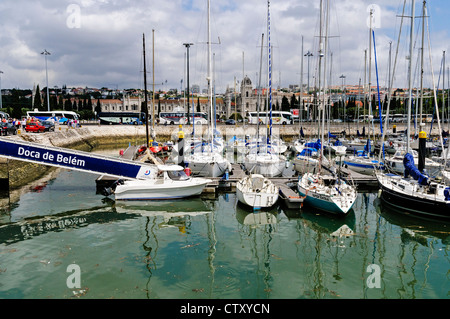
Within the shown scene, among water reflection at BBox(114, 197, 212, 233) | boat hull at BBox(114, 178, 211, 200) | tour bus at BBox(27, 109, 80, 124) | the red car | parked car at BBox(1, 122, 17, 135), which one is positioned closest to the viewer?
water reflection at BBox(114, 197, 212, 233)

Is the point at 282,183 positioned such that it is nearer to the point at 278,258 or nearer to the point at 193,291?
the point at 278,258

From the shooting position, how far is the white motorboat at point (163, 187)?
19.3 metres

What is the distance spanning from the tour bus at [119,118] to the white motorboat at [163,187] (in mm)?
50566

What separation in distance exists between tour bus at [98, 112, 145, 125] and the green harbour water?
2054 inches

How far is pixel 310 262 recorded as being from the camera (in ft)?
38.9

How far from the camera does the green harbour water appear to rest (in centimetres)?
999

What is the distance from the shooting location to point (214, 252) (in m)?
12.6

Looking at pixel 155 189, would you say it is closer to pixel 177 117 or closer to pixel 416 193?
pixel 416 193

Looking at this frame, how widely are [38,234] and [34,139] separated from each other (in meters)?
24.7

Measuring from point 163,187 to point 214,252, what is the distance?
7612 mm

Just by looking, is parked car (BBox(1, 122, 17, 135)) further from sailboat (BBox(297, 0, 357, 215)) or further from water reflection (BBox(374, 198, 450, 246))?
water reflection (BBox(374, 198, 450, 246))

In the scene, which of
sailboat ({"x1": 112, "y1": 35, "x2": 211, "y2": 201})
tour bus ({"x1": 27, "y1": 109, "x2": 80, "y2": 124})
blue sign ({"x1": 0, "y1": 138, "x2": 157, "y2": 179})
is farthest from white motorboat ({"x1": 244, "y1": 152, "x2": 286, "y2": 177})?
tour bus ({"x1": 27, "y1": 109, "x2": 80, "y2": 124})

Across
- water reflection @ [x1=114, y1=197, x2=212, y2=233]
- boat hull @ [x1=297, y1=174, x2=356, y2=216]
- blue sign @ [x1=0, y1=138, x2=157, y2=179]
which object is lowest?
water reflection @ [x1=114, y1=197, x2=212, y2=233]
